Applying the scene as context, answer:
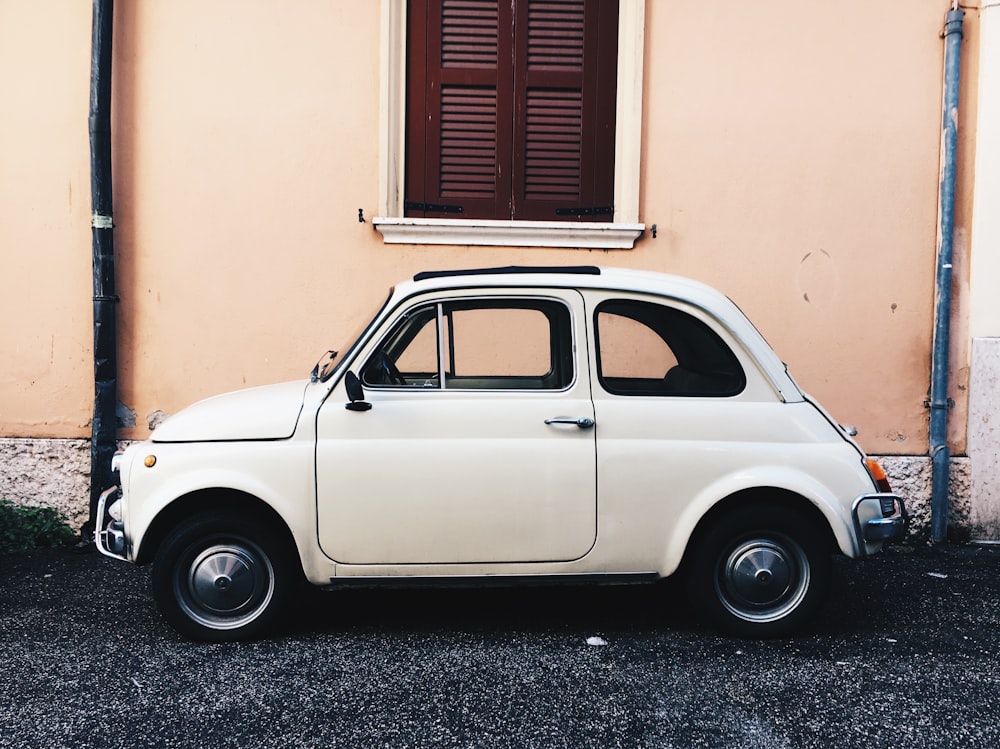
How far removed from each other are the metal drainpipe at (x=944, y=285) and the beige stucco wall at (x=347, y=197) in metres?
0.11

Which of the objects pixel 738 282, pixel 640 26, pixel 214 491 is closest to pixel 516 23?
pixel 640 26

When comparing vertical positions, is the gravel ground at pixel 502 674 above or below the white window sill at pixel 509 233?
below

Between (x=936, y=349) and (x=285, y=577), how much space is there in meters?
4.75

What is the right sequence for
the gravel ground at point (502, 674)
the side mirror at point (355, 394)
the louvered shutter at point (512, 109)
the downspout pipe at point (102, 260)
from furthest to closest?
the louvered shutter at point (512, 109)
the downspout pipe at point (102, 260)
the side mirror at point (355, 394)
the gravel ground at point (502, 674)

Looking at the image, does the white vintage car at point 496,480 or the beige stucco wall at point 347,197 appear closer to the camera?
the white vintage car at point 496,480

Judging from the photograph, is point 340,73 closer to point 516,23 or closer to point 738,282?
point 516,23

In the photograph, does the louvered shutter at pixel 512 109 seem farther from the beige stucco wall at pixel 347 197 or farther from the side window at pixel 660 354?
the side window at pixel 660 354

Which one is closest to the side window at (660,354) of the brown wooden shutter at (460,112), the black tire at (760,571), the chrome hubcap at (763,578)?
the black tire at (760,571)

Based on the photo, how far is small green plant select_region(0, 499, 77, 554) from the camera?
6172 millimetres

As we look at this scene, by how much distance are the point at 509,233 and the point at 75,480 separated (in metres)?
3.52

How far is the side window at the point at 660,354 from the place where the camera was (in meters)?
4.21

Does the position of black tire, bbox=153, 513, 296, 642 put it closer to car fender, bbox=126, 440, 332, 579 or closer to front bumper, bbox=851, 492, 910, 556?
car fender, bbox=126, 440, 332, 579

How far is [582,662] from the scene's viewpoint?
3.94 metres

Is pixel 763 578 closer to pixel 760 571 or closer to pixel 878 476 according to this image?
pixel 760 571
